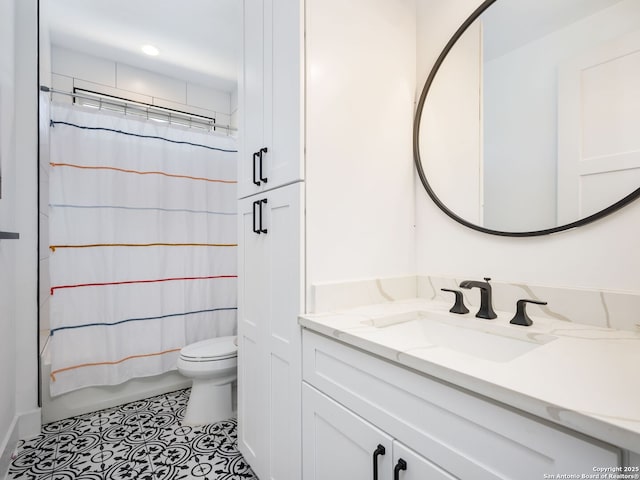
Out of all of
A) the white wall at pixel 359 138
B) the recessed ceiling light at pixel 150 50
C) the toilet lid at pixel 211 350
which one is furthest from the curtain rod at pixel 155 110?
the toilet lid at pixel 211 350

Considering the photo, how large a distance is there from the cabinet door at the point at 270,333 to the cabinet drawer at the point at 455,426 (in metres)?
0.27

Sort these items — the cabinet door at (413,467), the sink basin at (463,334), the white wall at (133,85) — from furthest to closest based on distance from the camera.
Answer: the white wall at (133,85)
the sink basin at (463,334)
the cabinet door at (413,467)

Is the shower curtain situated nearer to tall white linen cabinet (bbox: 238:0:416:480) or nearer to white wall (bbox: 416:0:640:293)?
tall white linen cabinet (bbox: 238:0:416:480)

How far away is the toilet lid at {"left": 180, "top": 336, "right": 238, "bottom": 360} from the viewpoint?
5.95ft

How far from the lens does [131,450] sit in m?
1.58

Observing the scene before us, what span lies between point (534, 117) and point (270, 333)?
1221 mm

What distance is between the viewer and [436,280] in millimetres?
1321

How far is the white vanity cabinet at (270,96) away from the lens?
109 cm

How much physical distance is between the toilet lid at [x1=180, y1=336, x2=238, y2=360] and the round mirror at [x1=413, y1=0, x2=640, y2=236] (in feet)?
4.74

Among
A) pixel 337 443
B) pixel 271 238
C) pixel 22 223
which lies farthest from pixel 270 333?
pixel 22 223

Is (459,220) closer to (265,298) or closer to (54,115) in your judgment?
(265,298)

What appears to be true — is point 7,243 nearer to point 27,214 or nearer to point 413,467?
point 27,214

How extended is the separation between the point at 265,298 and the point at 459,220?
84cm

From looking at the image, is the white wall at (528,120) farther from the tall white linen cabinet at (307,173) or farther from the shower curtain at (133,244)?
the shower curtain at (133,244)
